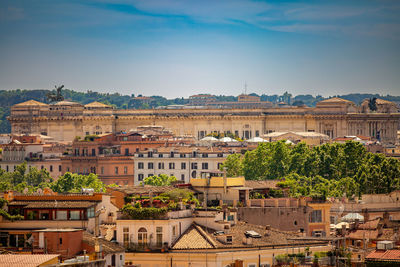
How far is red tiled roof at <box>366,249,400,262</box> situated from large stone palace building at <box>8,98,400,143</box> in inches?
5478

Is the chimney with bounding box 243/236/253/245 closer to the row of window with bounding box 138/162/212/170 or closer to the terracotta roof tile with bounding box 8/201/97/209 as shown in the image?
the terracotta roof tile with bounding box 8/201/97/209

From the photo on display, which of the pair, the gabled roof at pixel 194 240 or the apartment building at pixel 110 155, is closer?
the gabled roof at pixel 194 240

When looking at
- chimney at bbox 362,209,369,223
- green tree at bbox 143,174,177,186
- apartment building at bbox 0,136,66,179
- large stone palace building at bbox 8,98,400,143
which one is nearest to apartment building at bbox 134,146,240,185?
green tree at bbox 143,174,177,186

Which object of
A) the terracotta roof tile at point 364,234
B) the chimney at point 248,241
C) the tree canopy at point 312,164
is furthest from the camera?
the tree canopy at point 312,164

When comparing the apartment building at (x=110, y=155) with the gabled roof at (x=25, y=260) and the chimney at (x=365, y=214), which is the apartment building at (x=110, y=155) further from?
the gabled roof at (x=25, y=260)

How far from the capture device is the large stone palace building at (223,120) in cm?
18675

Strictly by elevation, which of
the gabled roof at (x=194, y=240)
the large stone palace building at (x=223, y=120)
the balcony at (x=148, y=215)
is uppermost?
the large stone palace building at (x=223, y=120)

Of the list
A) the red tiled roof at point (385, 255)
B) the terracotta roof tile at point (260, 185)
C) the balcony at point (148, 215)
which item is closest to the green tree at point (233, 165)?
the terracotta roof tile at point (260, 185)

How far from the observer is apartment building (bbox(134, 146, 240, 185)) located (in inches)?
4600

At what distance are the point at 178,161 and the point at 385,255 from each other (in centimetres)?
7523

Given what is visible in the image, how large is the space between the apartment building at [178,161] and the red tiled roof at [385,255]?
7093cm

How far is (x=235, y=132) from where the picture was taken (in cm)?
18900

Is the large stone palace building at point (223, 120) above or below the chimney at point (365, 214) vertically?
above

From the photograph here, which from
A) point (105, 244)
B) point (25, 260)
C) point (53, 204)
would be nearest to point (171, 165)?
point (53, 204)
